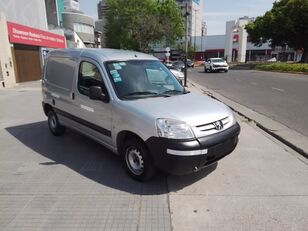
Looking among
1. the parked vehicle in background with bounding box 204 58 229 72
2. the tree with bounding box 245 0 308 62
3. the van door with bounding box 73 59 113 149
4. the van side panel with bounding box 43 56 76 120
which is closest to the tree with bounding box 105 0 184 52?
the parked vehicle in background with bounding box 204 58 229 72

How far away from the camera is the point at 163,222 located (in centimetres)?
314

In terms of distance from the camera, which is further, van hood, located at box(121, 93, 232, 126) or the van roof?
the van roof

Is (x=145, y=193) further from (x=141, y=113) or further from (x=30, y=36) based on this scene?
(x=30, y=36)

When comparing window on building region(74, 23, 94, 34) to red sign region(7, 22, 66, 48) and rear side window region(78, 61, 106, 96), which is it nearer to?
red sign region(7, 22, 66, 48)

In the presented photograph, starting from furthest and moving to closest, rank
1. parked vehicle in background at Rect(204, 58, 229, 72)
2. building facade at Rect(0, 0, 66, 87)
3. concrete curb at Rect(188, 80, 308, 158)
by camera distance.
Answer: parked vehicle in background at Rect(204, 58, 229, 72) < building facade at Rect(0, 0, 66, 87) < concrete curb at Rect(188, 80, 308, 158)

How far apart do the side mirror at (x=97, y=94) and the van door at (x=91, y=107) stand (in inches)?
2.6

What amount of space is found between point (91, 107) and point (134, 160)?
121cm

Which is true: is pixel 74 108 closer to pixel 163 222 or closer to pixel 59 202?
pixel 59 202

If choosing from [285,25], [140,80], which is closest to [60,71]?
[140,80]

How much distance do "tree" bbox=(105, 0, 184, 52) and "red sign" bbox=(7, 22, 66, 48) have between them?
385 inches

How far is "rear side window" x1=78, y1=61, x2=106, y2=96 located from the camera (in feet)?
15.2

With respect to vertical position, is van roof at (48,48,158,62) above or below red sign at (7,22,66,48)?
below

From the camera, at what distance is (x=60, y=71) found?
573cm

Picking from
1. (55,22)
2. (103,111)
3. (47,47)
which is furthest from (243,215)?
(55,22)
